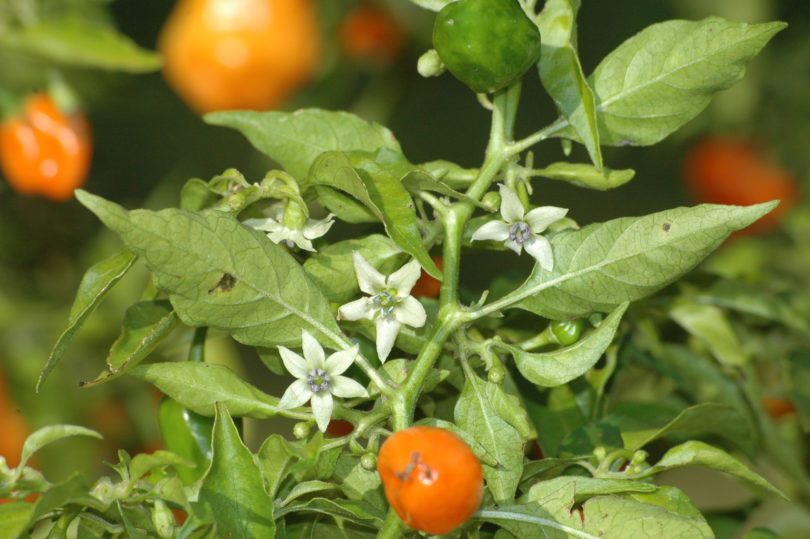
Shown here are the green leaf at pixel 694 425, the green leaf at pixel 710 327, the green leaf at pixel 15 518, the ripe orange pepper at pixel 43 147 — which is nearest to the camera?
the green leaf at pixel 15 518

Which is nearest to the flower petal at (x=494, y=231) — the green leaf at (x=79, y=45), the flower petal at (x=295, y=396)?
the flower petal at (x=295, y=396)

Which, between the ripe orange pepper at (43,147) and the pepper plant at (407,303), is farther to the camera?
the ripe orange pepper at (43,147)

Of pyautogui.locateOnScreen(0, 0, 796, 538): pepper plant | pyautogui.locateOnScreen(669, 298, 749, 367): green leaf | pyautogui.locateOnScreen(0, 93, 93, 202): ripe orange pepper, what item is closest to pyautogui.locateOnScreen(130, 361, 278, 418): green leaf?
pyautogui.locateOnScreen(0, 0, 796, 538): pepper plant

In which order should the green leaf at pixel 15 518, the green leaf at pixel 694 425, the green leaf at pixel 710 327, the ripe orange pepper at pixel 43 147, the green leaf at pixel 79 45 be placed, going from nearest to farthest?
the green leaf at pixel 15 518 < the green leaf at pixel 694 425 < the green leaf at pixel 710 327 < the green leaf at pixel 79 45 < the ripe orange pepper at pixel 43 147

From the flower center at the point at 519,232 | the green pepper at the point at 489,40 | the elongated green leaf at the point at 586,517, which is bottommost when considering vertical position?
the elongated green leaf at the point at 586,517

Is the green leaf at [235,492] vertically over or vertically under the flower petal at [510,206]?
under

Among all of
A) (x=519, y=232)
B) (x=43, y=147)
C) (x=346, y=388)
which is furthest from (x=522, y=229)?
(x=43, y=147)

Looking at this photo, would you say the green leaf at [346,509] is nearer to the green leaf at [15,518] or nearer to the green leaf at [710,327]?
the green leaf at [15,518]

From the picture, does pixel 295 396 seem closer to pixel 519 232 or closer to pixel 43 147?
pixel 519 232
